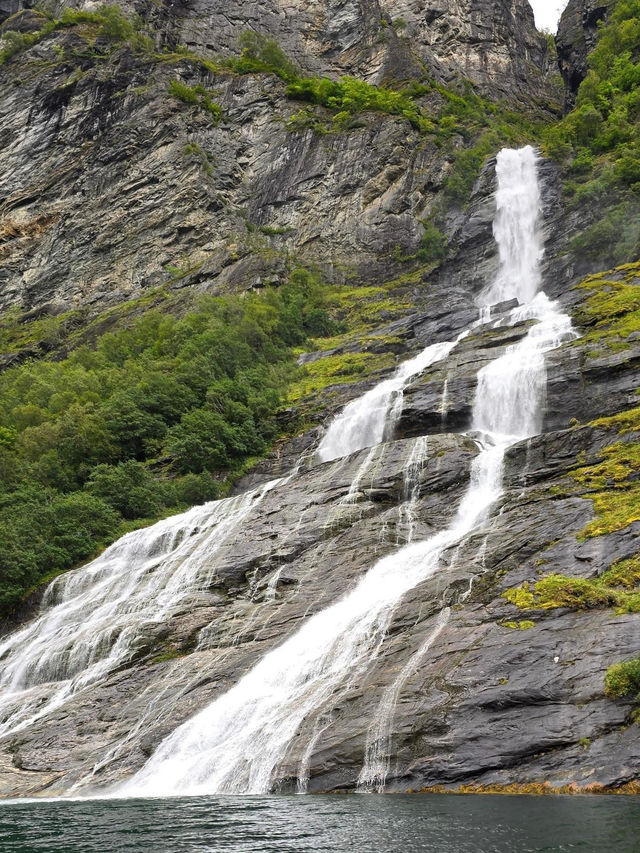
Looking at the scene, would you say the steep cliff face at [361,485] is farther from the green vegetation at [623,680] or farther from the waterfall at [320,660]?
the waterfall at [320,660]

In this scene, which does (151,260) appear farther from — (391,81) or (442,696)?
(442,696)

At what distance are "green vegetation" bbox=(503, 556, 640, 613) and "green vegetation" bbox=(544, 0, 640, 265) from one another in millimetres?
37779

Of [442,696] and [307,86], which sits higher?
[307,86]

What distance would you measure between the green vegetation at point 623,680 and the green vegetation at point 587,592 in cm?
207

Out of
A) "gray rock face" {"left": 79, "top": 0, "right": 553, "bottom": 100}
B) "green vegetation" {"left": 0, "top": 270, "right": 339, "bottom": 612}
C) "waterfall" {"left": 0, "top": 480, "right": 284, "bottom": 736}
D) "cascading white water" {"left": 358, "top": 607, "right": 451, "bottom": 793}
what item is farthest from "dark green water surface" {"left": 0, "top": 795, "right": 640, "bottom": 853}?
"gray rock face" {"left": 79, "top": 0, "right": 553, "bottom": 100}

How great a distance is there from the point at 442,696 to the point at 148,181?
245 ft

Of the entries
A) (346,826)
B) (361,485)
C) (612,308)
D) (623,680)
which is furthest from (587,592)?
(612,308)

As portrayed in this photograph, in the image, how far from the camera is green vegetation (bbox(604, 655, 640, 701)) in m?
13.6

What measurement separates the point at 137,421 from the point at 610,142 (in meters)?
46.4

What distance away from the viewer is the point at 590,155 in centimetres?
6341

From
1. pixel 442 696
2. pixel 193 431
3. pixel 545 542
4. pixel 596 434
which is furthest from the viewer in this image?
pixel 193 431

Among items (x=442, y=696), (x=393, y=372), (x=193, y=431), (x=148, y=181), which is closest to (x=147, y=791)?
(x=442, y=696)

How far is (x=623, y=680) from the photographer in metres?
13.7

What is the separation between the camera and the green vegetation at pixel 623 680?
44.7ft
